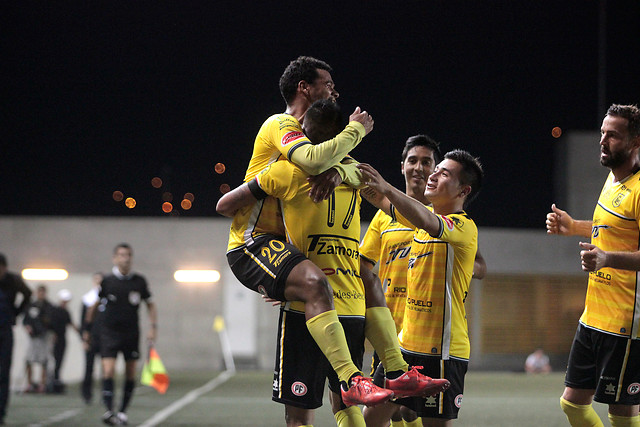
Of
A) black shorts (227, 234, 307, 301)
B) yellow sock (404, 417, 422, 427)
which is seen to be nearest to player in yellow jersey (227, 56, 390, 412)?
black shorts (227, 234, 307, 301)

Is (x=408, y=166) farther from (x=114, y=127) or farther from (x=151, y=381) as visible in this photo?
(x=114, y=127)

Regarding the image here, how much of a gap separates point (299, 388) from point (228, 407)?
8398mm

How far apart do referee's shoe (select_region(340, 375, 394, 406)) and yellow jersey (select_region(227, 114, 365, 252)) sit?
0.94 metres

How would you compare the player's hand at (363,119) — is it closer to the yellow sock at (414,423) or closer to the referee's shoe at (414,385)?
the referee's shoe at (414,385)

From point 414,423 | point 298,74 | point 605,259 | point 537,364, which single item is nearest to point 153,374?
point 414,423

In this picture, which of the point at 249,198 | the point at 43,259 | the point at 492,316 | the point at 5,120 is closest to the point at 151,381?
the point at 249,198

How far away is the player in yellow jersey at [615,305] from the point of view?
494 cm

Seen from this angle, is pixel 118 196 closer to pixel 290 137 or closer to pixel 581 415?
pixel 581 415

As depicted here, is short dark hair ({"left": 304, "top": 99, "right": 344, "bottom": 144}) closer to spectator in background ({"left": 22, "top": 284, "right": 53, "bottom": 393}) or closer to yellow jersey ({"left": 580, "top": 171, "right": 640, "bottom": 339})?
yellow jersey ({"left": 580, "top": 171, "right": 640, "bottom": 339})

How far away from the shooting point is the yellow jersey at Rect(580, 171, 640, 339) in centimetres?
491

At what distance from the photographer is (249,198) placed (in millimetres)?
4258

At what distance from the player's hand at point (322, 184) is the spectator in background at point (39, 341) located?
13.1 meters

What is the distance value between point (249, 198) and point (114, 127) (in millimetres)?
42635

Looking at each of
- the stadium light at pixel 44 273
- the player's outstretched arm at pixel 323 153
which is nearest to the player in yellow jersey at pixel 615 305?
the player's outstretched arm at pixel 323 153
